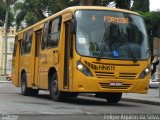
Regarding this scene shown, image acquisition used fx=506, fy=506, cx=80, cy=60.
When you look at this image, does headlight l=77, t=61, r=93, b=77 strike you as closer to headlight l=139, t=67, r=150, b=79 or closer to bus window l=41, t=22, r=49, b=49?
headlight l=139, t=67, r=150, b=79

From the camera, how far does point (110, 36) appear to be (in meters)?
17.2

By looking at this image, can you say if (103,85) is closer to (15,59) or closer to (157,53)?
(157,53)

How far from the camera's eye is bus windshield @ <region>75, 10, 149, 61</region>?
55.4ft

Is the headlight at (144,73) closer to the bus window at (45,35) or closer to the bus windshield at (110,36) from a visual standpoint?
the bus windshield at (110,36)

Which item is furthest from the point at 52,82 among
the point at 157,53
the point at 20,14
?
the point at 20,14

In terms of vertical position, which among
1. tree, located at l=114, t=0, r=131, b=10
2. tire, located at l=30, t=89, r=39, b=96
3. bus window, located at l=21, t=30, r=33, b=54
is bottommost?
tire, located at l=30, t=89, r=39, b=96

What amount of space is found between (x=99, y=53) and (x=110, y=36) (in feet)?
2.58

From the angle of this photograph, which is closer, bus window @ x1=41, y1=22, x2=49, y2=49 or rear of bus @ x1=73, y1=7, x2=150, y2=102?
rear of bus @ x1=73, y1=7, x2=150, y2=102

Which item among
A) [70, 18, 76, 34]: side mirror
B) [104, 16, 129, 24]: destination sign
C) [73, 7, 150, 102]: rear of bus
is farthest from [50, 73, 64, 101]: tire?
[104, 16, 129, 24]: destination sign

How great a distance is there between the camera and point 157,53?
73.4 ft

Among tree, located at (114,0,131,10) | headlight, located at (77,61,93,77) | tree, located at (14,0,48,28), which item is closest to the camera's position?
headlight, located at (77,61,93,77)

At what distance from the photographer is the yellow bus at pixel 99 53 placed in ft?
54.9

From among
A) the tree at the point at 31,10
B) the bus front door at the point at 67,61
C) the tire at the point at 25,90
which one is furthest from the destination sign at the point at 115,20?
the tree at the point at 31,10

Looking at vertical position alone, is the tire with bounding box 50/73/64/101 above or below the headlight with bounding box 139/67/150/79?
below
